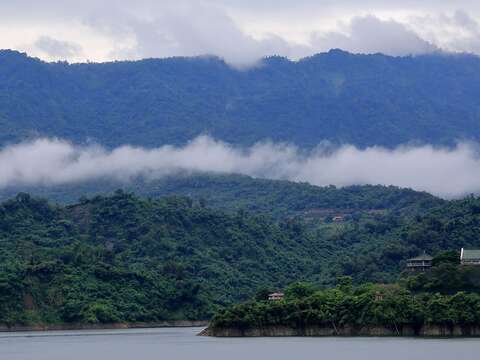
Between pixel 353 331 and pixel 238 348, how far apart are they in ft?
46.8

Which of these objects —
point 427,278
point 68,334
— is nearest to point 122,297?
point 68,334

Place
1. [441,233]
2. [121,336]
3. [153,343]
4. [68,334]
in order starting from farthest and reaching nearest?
[441,233]
[68,334]
[121,336]
[153,343]

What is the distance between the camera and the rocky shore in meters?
110

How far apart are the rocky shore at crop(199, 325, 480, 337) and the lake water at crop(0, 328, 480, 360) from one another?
255 centimetres

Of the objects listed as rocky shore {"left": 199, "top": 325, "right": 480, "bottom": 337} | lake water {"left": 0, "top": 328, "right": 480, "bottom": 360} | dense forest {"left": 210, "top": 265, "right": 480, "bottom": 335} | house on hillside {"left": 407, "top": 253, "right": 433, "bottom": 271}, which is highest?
house on hillside {"left": 407, "top": 253, "right": 433, "bottom": 271}

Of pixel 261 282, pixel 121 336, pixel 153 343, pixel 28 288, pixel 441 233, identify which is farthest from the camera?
pixel 261 282

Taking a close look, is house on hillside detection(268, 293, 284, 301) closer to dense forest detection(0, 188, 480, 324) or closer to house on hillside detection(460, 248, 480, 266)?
dense forest detection(0, 188, 480, 324)

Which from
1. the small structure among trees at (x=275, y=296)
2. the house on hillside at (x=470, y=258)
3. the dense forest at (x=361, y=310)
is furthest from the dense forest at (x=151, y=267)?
the small structure among trees at (x=275, y=296)

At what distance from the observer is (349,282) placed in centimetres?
13338

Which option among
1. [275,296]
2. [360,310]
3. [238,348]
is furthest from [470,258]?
[238,348]

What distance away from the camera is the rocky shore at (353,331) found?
361ft

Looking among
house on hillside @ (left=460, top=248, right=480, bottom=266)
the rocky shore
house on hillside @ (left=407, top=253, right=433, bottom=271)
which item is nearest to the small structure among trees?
the rocky shore

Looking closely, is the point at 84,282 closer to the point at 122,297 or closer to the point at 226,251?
the point at 122,297

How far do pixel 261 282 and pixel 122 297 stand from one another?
33.9 meters
